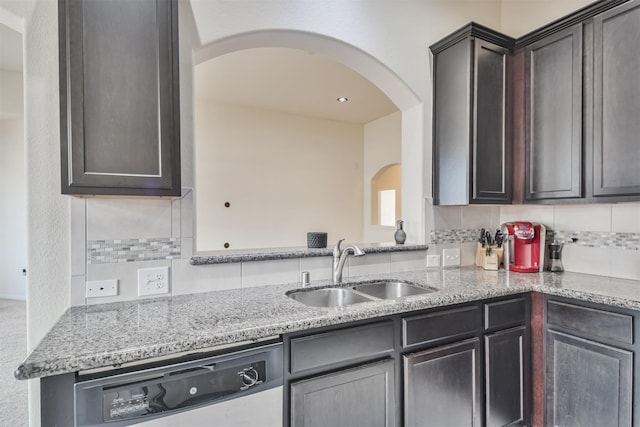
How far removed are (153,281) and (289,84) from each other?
334 centimetres

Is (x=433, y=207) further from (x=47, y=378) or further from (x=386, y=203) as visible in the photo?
(x=386, y=203)

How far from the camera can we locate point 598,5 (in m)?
1.83

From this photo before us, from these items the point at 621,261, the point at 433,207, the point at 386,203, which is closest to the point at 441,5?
the point at 433,207

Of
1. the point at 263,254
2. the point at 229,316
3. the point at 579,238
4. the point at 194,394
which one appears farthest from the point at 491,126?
the point at 194,394

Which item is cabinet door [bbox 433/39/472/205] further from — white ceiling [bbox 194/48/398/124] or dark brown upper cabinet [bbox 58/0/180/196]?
dark brown upper cabinet [bbox 58/0/180/196]

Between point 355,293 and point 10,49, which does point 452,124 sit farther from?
point 10,49

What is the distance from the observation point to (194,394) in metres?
1.08

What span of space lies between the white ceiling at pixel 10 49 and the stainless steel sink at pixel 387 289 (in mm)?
3883

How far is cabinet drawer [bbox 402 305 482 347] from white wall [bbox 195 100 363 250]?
4.03 metres

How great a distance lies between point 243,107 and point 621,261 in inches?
192

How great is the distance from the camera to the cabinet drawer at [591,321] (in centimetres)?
155

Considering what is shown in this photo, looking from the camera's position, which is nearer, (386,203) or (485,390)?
(485,390)

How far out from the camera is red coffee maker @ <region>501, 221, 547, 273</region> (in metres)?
2.20

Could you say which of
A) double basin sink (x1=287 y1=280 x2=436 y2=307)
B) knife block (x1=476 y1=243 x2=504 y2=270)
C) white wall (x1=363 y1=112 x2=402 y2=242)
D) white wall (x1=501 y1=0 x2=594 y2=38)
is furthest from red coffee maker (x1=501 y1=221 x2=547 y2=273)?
white wall (x1=363 y1=112 x2=402 y2=242)
